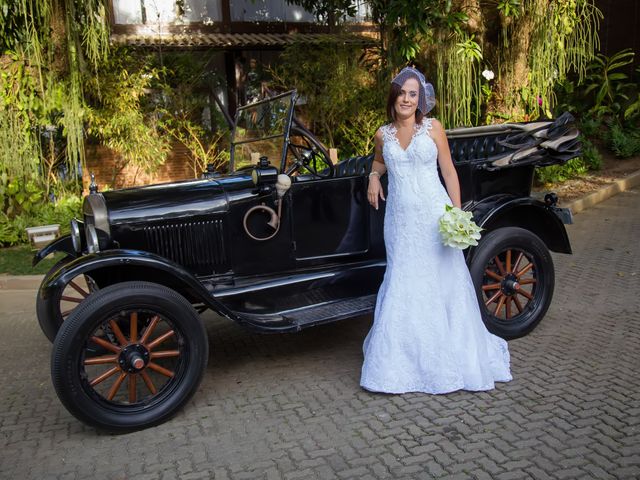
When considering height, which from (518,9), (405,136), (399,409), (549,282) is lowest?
(399,409)

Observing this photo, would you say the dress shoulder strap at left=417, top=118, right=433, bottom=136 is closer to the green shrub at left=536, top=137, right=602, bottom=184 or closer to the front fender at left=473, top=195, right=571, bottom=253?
the front fender at left=473, top=195, right=571, bottom=253

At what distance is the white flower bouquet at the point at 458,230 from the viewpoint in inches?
135

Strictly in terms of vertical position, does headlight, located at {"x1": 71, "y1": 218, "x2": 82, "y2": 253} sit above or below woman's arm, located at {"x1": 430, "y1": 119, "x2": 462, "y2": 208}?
below

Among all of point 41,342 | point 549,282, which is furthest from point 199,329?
point 549,282

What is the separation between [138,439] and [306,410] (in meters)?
0.90

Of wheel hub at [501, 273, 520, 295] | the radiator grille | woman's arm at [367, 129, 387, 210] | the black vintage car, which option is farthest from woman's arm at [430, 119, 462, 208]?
the radiator grille

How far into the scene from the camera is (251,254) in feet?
12.7

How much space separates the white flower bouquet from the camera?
3.42 m

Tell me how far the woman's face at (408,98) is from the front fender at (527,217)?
103 cm

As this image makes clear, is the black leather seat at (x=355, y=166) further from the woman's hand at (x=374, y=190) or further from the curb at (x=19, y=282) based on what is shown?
the curb at (x=19, y=282)

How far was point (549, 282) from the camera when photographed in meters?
4.34

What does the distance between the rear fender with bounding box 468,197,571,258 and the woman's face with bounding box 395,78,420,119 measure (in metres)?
1.03

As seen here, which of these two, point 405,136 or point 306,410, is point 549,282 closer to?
point 405,136

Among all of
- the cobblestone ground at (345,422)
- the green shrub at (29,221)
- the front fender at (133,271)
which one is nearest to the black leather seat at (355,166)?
the cobblestone ground at (345,422)
